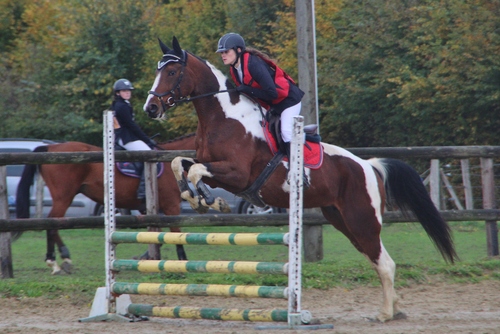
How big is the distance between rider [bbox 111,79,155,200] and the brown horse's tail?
907 millimetres

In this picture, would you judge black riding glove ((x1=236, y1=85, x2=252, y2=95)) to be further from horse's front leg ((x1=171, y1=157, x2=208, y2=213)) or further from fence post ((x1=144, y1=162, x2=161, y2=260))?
fence post ((x1=144, y1=162, x2=161, y2=260))

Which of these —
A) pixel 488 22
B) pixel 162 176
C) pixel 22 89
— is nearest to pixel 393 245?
pixel 162 176

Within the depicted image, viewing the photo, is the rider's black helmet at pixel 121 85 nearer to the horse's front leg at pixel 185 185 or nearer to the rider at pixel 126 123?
the rider at pixel 126 123

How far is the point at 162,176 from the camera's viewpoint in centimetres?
830

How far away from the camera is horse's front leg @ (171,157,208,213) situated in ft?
16.9

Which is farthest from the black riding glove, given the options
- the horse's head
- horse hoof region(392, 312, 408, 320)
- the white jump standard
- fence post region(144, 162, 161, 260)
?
fence post region(144, 162, 161, 260)

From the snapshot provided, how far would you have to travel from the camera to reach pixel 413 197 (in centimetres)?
621

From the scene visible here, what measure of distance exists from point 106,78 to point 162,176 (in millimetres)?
12842

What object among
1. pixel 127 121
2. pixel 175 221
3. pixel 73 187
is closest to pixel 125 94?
pixel 127 121

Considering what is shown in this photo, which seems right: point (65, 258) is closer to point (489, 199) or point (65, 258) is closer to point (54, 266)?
point (54, 266)

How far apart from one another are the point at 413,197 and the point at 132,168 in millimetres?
3680

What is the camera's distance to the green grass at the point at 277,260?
6.48 metres

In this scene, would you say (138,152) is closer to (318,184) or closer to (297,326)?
(318,184)

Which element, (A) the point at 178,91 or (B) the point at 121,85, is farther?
(B) the point at 121,85
